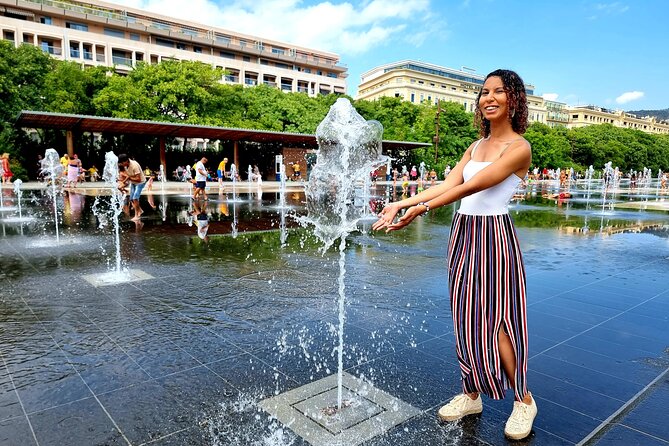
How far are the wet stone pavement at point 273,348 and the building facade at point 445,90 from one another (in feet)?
246

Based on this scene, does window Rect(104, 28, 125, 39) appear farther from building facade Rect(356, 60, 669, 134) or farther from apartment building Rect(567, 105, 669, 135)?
apartment building Rect(567, 105, 669, 135)

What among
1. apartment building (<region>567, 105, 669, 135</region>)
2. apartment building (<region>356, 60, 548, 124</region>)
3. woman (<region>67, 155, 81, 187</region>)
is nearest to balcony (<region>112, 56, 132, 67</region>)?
woman (<region>67, 155, 81, 187</region>)

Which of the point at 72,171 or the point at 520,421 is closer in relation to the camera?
the point at 520,421

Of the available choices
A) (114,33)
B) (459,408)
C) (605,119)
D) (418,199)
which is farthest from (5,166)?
(605,119)

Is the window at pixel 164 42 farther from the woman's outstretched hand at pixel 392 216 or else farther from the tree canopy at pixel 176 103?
the woman's outstretched hand at pixel 392 216

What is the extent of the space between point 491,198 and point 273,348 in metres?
2.12

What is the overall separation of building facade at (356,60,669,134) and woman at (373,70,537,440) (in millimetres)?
77476

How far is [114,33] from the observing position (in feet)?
177

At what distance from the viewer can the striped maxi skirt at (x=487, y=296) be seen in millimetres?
2479

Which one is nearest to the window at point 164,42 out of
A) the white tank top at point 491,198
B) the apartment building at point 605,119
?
the white tank top at point 491,198

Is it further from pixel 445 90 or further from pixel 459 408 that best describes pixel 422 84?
pixel 459 408

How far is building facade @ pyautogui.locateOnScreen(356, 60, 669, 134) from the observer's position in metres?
93.6

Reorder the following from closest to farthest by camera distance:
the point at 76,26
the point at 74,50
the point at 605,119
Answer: the point at 74,50
the point at 76,26
the point at 605,119

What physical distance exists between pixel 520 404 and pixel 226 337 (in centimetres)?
233
